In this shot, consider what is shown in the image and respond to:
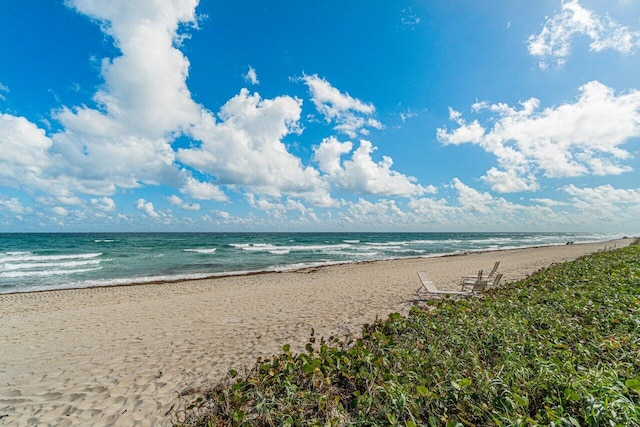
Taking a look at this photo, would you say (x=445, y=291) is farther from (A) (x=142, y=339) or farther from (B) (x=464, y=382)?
(A) (x=142, y=339)

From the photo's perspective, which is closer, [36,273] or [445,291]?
[445,291]

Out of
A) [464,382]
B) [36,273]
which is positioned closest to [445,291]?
A: [464,382]

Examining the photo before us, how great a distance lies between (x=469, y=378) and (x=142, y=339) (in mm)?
7019

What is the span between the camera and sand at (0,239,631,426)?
4129 mm

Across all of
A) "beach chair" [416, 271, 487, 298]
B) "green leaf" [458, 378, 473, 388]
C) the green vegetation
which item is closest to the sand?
"beach chair" [416, 271, 487, 298]

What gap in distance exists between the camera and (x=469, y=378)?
103 inches

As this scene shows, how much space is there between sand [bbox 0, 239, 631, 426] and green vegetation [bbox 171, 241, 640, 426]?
1185mm

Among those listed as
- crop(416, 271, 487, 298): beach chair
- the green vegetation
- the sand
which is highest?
the green vegetation

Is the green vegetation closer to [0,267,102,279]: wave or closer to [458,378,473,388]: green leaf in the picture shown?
[458,378,473,388]: green leaf

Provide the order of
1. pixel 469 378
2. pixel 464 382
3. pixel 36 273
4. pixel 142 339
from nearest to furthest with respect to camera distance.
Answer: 1. pixel 464 382
2. pixel 469 378
3. pixel 142 339
4. pixel 36 273

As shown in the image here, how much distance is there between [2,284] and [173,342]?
58.3 feet

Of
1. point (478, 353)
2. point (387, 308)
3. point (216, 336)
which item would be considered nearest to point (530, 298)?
point (478, 353)

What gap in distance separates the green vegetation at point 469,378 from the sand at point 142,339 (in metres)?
1.19

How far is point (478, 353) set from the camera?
3.10 metres
